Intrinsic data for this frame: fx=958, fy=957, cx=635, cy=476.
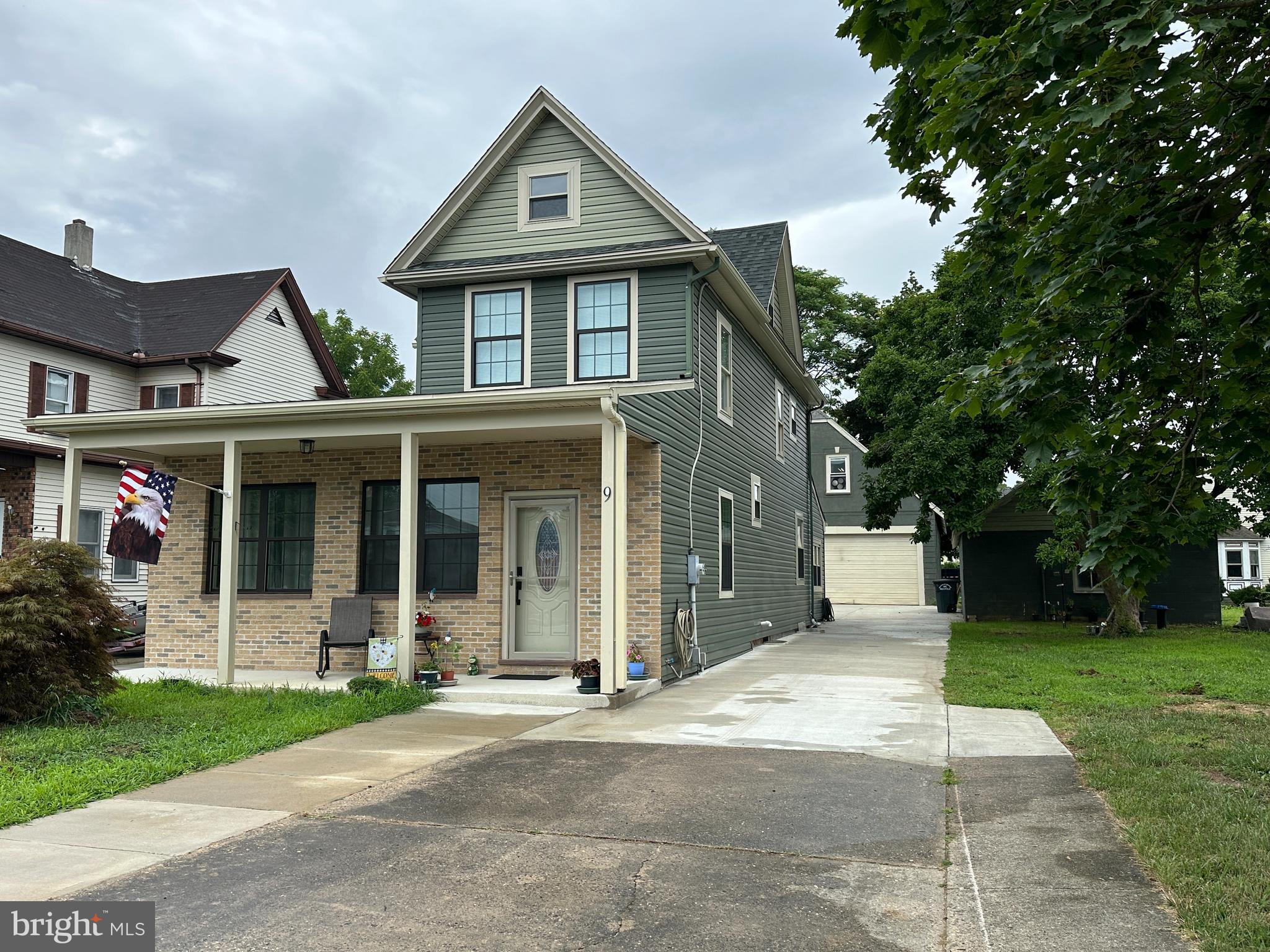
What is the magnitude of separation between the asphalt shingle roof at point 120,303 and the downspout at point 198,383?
0.38 meters

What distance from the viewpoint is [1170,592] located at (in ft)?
72.1

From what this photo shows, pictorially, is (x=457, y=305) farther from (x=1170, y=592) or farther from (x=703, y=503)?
(x=1170, y=592)

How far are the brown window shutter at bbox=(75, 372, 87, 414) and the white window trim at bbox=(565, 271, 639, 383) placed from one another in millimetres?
12953

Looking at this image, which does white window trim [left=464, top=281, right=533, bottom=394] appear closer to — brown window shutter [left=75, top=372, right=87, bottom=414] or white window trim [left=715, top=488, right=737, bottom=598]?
white window trim [left=715, top=488, right=737, bottom=598]

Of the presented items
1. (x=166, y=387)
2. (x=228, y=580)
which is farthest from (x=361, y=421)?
(x=166, y=387)

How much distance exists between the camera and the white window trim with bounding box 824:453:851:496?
1325 inches

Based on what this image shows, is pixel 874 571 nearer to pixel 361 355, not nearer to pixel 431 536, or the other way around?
pixel 361 355

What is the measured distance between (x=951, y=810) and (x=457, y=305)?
1017 cm

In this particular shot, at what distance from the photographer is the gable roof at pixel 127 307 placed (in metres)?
20.2

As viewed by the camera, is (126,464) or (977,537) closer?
(126,464)

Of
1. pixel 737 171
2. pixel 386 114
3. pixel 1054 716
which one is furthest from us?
pixel 737 171

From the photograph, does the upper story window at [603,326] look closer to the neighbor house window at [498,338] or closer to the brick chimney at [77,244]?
the neighbor house window at [498,338]

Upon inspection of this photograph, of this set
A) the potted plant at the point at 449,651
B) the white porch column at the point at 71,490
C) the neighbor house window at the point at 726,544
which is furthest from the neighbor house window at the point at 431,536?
the neighbor house window at the point at 726,544

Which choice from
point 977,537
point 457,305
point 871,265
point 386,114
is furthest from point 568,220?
point 871,265
